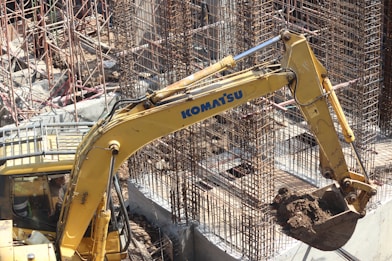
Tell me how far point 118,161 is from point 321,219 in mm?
3190

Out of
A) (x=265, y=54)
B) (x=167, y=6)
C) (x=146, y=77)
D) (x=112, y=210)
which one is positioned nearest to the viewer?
(x=112, y=210)

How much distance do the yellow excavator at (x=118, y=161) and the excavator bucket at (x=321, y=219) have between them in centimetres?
2

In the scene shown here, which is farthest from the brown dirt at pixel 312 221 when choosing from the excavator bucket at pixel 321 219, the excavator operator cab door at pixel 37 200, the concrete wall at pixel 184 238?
the excavator operator cab door at pixel 37 200

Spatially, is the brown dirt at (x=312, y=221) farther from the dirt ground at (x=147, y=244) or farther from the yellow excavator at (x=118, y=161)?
the dirt ground at (x=147, y=244)

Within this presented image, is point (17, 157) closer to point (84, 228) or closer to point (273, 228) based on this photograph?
point (84, 228)

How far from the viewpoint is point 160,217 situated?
15.7 metres

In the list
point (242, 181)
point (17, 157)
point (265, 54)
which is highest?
point (265, 54)

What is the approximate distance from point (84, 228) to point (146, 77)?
18.3ft

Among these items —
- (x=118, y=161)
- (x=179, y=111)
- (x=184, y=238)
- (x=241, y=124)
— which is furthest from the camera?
(x=184, y=238)

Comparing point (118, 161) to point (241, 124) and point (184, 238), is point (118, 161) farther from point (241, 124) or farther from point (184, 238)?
point (184, 238)

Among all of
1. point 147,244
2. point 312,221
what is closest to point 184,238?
point 147,244

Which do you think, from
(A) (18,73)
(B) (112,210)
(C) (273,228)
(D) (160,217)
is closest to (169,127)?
(B) (112,210)

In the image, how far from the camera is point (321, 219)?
40.8 feet

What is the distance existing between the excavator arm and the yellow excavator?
1 cm
